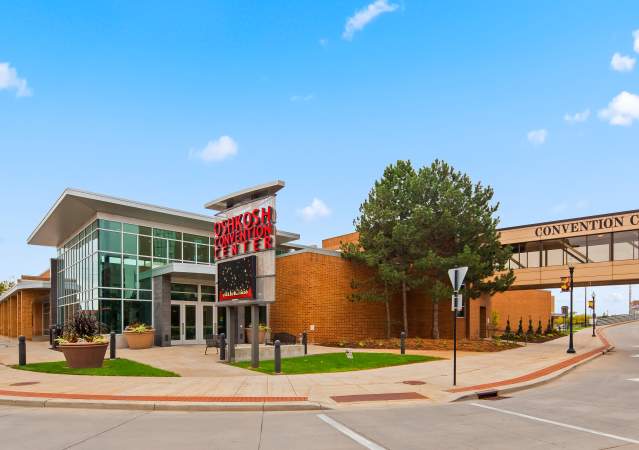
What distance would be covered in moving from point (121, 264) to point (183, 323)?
4788 millimetres

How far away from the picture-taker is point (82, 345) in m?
17.2

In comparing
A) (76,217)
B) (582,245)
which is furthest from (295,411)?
(582,245)

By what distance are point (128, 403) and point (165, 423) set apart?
2.01 m

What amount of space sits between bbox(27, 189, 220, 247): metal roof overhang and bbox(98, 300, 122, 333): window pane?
16.6ft

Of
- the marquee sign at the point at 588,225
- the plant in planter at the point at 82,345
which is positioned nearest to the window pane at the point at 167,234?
the plant in planter at the point at 82,345

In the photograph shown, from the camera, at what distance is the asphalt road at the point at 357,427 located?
8.08 metres

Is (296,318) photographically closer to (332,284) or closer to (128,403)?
(332,284)

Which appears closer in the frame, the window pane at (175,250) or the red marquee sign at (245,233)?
the red marquee sign at (245,233)

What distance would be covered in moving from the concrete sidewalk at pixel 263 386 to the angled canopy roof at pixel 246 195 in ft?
20.0

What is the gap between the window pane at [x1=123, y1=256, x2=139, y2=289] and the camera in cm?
2909

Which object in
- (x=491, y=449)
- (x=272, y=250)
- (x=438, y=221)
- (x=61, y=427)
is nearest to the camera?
(x=491, y=449)

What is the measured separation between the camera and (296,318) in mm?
28969

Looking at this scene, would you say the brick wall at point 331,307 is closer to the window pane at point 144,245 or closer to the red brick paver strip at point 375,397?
the window pane at point 144,245

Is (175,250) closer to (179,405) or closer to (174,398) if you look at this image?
(174,398)
